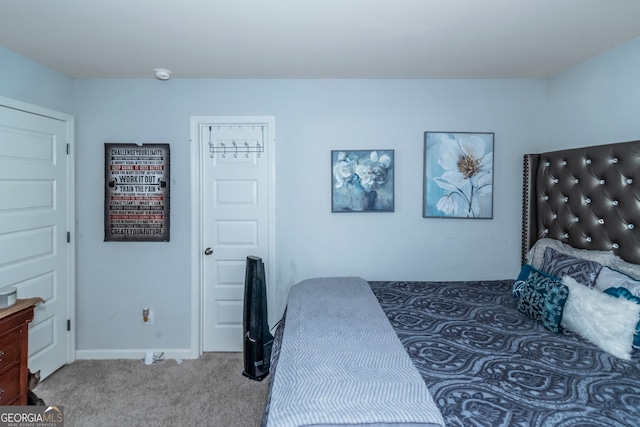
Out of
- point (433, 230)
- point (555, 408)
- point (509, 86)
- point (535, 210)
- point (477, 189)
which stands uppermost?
point (509, 86)

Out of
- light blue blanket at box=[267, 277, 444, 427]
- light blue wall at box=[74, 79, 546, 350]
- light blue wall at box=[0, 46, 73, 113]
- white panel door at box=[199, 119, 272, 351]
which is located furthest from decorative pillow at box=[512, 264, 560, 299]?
light blue wall at box=[0, 46, 73, 113]

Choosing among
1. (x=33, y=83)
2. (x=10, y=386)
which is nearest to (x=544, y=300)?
(x=10, y=386)

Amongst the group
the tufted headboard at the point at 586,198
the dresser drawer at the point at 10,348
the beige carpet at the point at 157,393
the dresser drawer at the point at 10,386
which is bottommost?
the beige carpet at the point at 157,393

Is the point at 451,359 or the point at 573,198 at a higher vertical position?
the point at 573,198

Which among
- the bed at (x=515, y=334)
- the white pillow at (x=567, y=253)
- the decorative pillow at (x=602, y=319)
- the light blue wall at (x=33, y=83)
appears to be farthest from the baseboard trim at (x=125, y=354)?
the white pillow at (x=567, y=253)

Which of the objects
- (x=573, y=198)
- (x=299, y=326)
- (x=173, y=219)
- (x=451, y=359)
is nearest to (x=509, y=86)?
(x=573, y=198)

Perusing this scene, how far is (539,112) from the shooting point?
2.65m

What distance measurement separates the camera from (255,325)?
91.0 inches

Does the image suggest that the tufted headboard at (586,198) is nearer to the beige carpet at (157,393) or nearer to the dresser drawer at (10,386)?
the beige carpet at (157,393)

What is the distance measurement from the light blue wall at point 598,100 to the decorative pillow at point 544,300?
1.14 meters

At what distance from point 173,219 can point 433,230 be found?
2265 millimetres

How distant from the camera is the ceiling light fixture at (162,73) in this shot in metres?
2.42

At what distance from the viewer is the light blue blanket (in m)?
Answer: 0.93

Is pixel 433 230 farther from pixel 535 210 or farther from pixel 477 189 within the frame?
pixel 535 210
